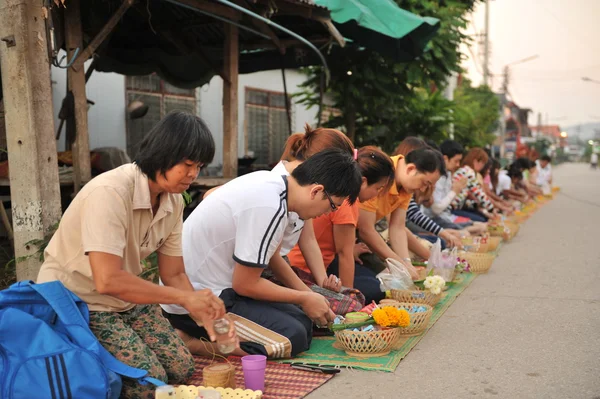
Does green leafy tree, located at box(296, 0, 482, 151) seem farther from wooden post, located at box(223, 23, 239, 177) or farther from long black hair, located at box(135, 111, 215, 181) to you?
long black hair, located at box(135, 111, 215, 181)

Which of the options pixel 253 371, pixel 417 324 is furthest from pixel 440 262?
pixel 253 371

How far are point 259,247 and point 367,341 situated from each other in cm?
89

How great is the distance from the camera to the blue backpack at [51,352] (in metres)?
2.48

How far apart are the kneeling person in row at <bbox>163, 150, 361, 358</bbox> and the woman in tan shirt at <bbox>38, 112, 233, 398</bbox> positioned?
1.37ft

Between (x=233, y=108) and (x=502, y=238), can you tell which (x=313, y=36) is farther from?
(x=502, y=238)

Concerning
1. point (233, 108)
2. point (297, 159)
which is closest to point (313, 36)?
point (233, 108)

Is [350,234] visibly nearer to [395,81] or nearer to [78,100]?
[78,100]

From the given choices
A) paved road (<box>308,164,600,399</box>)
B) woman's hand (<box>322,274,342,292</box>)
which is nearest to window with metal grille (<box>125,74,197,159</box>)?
paved road (<box>308,164,600,399</box>)

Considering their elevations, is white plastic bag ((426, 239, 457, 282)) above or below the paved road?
above

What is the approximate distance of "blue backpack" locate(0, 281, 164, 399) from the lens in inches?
97.7

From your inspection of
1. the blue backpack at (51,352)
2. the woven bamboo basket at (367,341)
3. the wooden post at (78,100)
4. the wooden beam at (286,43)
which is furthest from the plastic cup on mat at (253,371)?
the wooden beam at (286,43)

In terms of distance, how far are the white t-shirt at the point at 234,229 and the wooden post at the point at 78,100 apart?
227 cm

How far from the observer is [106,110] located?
31.8 ft

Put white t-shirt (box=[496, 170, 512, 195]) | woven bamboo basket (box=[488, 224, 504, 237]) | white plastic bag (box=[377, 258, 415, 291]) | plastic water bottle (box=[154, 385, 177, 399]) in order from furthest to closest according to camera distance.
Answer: white t-shirt (box=[496, 170, 512, 195]), woven bamboo basket (box=[488, 224, 504, 237]), white plastic bag (box=[377, 258, 415, 291]), plastic water bottle (box=[154, 385, 177, 399])
